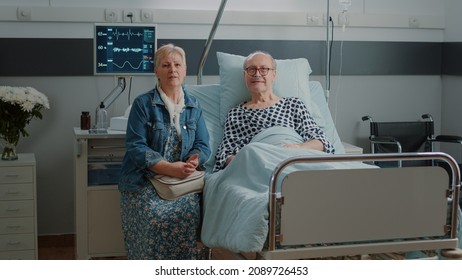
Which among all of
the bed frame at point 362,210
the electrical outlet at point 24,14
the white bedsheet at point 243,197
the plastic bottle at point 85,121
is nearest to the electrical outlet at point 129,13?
the electrical outlet at point 24,14

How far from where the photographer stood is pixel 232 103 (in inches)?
173

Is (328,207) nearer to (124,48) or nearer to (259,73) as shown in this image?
(259,73)

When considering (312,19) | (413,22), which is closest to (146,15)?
(312,19)

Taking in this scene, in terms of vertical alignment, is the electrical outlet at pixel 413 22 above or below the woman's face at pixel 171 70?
above

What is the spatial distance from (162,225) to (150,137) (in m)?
0.47

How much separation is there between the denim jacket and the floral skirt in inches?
3.6

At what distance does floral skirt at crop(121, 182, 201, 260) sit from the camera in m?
3.72

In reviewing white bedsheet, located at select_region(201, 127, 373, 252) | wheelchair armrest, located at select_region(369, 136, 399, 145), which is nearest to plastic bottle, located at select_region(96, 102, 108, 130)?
white bedsheet, located at select_region(201, 127, 373, 252)

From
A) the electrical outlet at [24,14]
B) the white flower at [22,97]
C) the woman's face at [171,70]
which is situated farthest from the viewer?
the electrical outlet at [24,14]

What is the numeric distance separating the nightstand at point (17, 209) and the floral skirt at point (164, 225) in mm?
826

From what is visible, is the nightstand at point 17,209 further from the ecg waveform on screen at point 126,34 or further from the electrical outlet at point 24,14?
the electrical outlet at point 24,14

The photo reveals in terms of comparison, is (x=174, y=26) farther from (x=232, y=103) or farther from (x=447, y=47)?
(x=447, y=47)

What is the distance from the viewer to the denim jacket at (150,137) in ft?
12.6

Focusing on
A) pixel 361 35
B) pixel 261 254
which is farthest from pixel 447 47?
pixel 261 254
